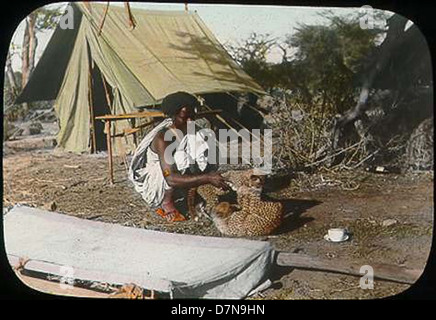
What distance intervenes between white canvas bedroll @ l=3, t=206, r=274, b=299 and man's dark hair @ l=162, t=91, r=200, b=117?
1.23 feet

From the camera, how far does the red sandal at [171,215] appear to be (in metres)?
2.01

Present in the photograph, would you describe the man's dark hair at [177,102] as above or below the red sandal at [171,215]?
above

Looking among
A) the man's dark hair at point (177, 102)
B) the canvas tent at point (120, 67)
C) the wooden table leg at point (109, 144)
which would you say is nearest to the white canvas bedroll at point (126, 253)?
the wooden table leg at point (109, 144)

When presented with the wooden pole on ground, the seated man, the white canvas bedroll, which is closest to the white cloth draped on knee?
the seated man

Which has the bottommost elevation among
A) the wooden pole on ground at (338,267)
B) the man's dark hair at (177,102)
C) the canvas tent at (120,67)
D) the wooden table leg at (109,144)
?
the wooden pole on ground at (338,267)

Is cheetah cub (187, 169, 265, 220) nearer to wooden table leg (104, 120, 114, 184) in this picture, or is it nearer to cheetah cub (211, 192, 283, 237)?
cheetah cub (211, 192, 283, 237)

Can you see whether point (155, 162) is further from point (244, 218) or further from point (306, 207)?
point (306, 207)

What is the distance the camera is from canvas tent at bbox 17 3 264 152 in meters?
1.97

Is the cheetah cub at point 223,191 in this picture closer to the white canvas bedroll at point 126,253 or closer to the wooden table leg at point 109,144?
the white canvas bedroll at point 126,253

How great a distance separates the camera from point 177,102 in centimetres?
198

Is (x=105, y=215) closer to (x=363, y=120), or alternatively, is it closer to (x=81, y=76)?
(x=81, y=76)

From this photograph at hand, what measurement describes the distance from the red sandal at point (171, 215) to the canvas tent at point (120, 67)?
11.1 inches
